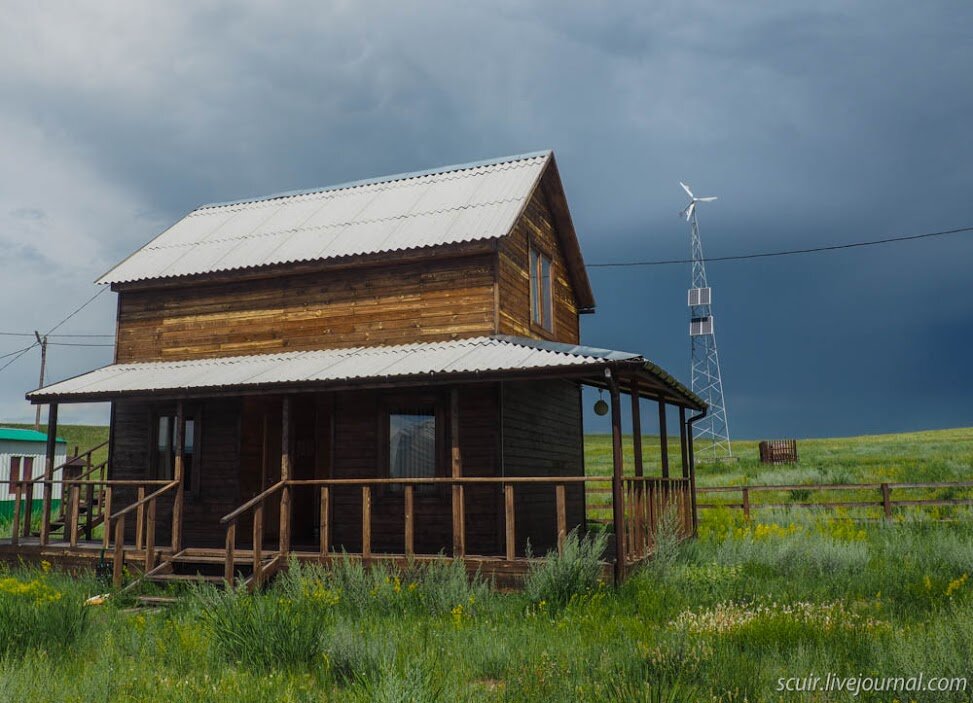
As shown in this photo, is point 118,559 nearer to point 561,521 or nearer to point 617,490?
point 561,521

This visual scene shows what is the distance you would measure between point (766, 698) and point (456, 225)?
34.8 feet

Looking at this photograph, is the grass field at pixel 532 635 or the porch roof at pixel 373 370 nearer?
the grass field at pixel 532 635

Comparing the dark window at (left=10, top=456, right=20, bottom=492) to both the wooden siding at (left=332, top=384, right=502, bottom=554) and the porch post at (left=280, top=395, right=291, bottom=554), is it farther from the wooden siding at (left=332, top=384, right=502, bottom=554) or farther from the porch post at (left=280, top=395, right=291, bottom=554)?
the porch post at (left=280, top=395, right=291, bottom=554)

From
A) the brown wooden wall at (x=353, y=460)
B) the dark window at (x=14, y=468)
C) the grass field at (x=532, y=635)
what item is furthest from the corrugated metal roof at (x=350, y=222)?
the dark window at (x=14, y=468)

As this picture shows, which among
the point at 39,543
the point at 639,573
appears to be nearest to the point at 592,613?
the point at 639,573

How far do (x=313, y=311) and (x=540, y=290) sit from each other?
4.58m

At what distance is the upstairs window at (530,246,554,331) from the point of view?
Answer: 53.7 ft

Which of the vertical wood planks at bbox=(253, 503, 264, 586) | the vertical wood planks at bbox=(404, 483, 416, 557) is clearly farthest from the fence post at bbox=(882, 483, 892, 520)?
the vertical wood planks at bbox=(253, 503, 264, 586)

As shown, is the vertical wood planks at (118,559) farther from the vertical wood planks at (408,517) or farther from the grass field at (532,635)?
the vertical wood planks at (408,517)

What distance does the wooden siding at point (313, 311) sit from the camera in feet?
47.6

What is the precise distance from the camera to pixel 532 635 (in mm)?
8102

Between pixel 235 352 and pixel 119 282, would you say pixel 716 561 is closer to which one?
pixel 235 352

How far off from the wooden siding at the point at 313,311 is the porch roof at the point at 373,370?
38 centimetres

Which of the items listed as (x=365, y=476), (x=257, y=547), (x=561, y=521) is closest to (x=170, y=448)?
(x=365, y=476)
